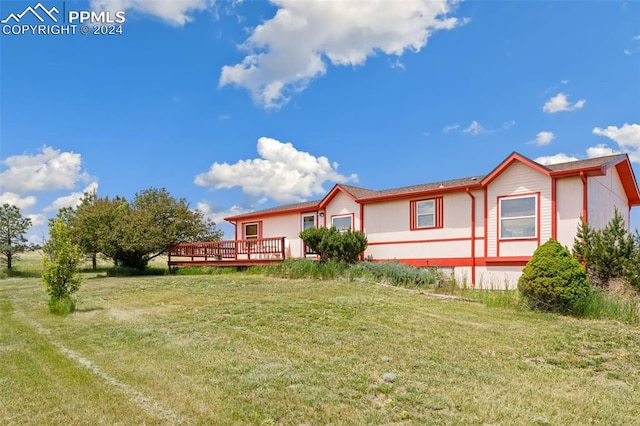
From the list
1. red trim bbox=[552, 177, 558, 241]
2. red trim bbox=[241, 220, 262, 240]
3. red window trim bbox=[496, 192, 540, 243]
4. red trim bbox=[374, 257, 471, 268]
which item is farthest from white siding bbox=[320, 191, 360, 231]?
red trim bbox=[552, 177, 558, 241]

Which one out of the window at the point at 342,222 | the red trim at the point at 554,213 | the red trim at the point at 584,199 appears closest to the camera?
the red trim at the point at 584,199

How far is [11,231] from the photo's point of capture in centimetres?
3186

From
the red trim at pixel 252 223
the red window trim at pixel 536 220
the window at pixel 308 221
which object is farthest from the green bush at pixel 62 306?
the red trim at pixel 252 223

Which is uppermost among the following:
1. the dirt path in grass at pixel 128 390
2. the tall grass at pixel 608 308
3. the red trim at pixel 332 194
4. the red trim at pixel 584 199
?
the red trim at pixel 332 194

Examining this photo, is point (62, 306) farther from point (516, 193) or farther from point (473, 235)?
point (516, 193)

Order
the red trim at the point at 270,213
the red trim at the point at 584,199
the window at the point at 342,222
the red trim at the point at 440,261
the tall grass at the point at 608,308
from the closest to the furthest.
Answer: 1. the tall grass at the point at 608,308
2. the red trim at the point at 584,199
3. the red trim at the point at 440,261
4. the window at the point at 342,222
5. the red trim at the point at 270,213

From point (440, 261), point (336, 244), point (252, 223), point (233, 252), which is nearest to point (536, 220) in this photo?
point (440, 261)

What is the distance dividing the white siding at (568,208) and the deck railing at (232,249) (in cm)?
1188

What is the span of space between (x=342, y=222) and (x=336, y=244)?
11.3 ft

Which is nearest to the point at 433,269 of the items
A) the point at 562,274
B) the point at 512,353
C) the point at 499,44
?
the point at 562,274

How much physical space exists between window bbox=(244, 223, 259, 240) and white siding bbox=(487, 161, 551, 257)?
13.9 meters

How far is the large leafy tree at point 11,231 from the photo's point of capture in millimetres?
31480

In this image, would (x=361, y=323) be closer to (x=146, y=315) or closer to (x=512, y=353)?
(x=512, y=353)

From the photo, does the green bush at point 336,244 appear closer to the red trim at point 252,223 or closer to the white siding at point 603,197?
the red trim at point 252,223
